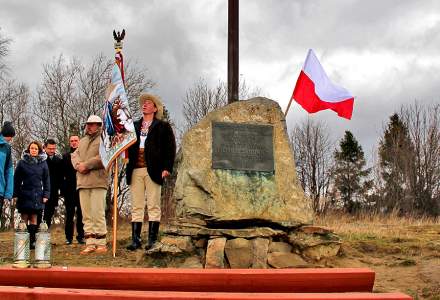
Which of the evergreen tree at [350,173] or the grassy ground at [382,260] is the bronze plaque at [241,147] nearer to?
the grassy ground at [382,260]

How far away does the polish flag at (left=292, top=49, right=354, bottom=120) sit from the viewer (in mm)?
6867

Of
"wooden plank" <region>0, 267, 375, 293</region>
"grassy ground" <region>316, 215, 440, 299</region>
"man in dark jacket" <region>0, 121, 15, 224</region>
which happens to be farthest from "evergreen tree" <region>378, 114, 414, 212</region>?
"wooden plank" <region>0, 267, 375, 293</region>

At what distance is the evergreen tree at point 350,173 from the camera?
36.7 meters

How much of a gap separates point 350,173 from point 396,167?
7.08 m

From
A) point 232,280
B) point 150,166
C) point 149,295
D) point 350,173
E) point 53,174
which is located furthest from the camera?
point 350,173

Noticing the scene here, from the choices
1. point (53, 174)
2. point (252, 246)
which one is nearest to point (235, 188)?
point (252, 246)

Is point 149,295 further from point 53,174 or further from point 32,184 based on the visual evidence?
point 53,174

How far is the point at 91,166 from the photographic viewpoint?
268 inches

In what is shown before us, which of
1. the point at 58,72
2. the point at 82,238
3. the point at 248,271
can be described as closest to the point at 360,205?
the point at 58,72

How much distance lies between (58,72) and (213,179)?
23223mm

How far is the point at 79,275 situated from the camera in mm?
3027

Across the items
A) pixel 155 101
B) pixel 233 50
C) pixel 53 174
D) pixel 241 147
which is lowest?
pixel 53 174

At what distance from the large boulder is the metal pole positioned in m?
0.68

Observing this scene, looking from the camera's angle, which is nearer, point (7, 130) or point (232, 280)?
point (232, 280)
